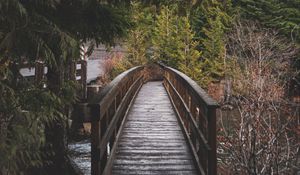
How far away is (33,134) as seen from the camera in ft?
14.1

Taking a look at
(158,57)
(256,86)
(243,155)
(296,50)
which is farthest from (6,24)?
(158,57)

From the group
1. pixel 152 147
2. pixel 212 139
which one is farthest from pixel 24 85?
pixel 152 147

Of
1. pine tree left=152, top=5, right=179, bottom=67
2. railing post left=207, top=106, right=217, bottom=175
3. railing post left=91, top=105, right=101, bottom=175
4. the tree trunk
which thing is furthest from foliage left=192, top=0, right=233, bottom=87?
railing post left=91, top=105, right=101, bottom=175

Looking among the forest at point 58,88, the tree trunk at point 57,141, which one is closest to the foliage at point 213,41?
the forest at point 58,88

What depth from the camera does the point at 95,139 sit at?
4996 millimetres

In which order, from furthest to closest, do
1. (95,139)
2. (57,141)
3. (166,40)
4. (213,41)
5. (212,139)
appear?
(166,40), (213,41), (57,141), (212,139), (95,139)

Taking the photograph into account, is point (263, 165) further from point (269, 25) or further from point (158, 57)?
point (158, 57)

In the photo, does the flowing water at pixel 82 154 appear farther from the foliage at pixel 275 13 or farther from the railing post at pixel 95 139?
the foliage at pixel 275 13

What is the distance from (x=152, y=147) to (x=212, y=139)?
2901 millimetres

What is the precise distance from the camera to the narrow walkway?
22.2 feet

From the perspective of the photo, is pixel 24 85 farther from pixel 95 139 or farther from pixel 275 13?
pixel 275 13

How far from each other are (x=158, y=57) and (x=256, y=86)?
2601cm

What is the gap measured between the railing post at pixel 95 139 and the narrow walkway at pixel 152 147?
1.52 metres

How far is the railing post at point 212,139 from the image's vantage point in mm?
5191
